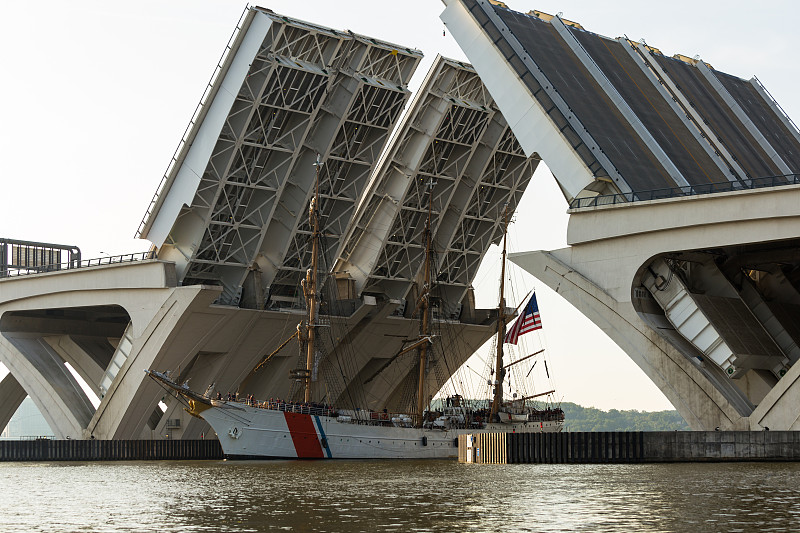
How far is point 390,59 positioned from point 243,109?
7.30 metres

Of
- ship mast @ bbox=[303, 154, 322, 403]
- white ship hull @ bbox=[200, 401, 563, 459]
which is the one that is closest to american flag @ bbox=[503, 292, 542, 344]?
white ship hull @ bbox=[200, 401, 563, 459]

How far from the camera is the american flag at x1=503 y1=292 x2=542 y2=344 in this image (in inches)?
1960

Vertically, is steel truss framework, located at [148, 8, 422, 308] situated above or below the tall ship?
above

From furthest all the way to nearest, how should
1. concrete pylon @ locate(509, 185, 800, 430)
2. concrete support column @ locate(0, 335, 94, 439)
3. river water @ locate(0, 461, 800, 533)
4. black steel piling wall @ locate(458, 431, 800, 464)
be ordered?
concrete support column @ locate(0, 335, 94, 439) → concrete pylon @ locate(509, 185, 800, 430) → black steel piling wall @ locate(458, 431, 800, 464) → river water @ locate(0, 461, 800, 533)

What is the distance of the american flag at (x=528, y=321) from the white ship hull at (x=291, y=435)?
730cm

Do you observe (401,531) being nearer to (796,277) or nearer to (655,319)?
(655,319)

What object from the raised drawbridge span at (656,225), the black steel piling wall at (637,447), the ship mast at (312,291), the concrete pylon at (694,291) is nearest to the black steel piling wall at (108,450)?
the ship mast at (312,291)

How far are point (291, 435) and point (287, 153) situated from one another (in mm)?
11861

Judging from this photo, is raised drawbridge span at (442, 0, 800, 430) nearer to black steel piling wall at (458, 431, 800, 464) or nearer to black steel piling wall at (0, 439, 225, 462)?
black steel piling wall at (458, 431, 800, 464)

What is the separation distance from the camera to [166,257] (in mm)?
54250

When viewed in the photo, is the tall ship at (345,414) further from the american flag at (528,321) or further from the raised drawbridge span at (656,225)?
the raised drawbridge span at (656,225)

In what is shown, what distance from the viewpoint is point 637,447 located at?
39312 millimetres

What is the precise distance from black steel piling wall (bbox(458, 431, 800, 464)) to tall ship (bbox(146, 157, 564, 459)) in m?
8.02

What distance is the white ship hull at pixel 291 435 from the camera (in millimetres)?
49750
